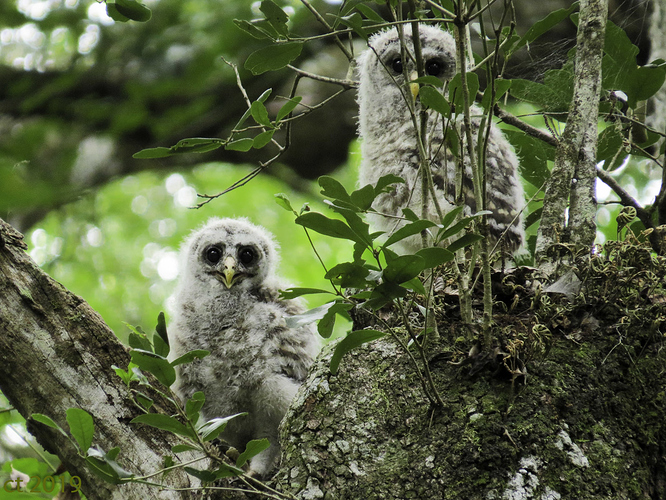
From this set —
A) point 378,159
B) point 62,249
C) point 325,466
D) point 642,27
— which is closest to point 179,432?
point 325,466

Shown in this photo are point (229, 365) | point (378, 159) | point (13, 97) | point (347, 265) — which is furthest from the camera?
point (13, 97)

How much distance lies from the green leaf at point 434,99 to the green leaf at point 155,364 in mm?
872

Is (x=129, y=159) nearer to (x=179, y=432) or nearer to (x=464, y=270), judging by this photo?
(x=464, y=270)

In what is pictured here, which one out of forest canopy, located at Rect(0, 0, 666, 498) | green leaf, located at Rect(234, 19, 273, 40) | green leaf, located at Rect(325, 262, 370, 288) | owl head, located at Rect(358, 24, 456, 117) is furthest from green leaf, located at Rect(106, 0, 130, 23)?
owl head, located at Rect(358, 24, 456, 117)

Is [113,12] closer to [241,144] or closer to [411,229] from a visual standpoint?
[241,144]

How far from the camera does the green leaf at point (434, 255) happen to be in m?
1.27

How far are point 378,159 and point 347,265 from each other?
206 centimetres

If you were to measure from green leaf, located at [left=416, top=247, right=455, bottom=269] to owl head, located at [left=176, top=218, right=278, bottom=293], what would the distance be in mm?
A: 1766

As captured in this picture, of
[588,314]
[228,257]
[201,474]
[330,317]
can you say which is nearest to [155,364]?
[201,474]

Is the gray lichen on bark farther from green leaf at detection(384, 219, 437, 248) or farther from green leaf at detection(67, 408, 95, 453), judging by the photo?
green leaf at detection(67, 408, 95, 453)

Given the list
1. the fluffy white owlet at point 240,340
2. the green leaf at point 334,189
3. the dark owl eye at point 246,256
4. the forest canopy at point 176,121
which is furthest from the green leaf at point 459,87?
the dark owl eye at point 246,256

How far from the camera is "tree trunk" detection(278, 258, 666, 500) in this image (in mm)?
1426

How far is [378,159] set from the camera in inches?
129

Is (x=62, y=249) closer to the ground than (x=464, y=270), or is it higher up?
higher up
